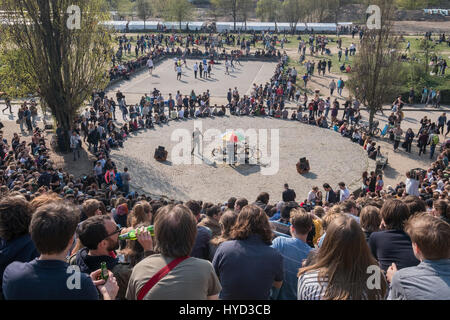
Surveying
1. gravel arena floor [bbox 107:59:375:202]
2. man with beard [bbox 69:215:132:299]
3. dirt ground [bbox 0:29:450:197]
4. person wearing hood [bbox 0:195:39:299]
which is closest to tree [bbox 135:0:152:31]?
dirt ground [bbox 0:29:450:197]

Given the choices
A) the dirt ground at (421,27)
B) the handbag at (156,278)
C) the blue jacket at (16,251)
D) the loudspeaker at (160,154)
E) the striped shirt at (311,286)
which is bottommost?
the loudspeaker at (160,154)

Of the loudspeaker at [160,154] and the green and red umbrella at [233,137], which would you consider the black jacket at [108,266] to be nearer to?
the green and red umbrella at [233,137]

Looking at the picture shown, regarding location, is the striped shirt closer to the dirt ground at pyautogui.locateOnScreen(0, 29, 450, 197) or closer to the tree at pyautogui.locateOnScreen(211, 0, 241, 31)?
the dirt ground at pyautogui.locateOnScreen(0, 29, 450, 197)

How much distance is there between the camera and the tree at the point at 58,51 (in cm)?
2064

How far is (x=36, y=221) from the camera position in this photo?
13.0ft

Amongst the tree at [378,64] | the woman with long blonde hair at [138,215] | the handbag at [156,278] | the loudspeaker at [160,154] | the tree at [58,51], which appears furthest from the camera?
the tree at [378,64]

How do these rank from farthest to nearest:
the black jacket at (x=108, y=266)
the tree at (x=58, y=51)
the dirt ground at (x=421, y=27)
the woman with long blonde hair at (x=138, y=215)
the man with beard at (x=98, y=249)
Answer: the dirt ground at (x=421, y=27), the tree at (x=58, y=51), the woman with long blonde hair at (x=138, y=215), the man with beard at (x=98, y=249), the black jacket at (x=108, y=266)

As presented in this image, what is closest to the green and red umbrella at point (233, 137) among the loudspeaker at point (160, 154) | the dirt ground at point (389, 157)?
the loudspeaker at point (160, 154)

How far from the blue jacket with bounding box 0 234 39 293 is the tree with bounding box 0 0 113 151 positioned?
59.6 ft

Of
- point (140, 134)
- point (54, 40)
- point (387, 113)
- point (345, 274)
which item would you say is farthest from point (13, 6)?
Answer: point (387, 113)

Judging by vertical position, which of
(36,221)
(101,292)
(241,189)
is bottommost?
(241,189)

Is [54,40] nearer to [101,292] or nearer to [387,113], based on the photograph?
[101,292]

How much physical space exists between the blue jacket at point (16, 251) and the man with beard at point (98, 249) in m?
0.49
